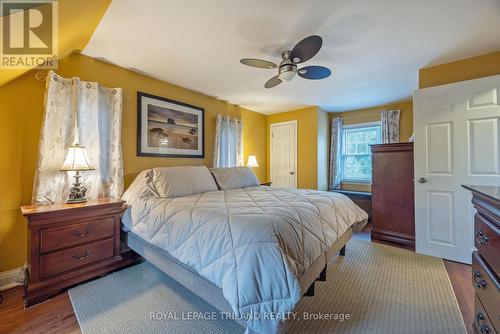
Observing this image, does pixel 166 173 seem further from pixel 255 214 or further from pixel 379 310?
pixel 379 310

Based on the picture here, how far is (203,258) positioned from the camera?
1.37 meters

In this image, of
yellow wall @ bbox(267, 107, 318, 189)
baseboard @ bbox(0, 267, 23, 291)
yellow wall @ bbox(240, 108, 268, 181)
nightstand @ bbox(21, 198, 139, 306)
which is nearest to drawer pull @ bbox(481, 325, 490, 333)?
nightstand @ bbox(21, 198, 139, 306)

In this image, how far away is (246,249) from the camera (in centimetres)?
119

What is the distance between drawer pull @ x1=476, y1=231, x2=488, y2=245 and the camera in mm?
1026

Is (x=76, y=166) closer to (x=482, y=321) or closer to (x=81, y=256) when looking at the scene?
(x=81, y=256)

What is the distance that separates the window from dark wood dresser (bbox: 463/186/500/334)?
3.71 meters

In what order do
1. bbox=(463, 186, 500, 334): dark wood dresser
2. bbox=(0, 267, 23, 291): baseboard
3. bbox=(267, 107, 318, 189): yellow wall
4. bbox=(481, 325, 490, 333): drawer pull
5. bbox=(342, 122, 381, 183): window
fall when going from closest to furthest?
1. bbox=(463, 186, 500, 334): dark wood dresser
2. bbox=(481, 325, 490, 333): drawer pull
3. bbox=(0, 267, 23, 291): baseboard
4. bbox=(267, 107, 318, 189): yellow wall
5. bbox=(342, 122, 381, 183): window

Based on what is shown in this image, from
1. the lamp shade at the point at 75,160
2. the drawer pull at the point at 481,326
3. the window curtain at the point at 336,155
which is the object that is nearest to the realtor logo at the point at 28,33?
the lamp shade at the point at 75,160

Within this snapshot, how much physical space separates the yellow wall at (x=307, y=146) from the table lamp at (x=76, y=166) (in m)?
3.67

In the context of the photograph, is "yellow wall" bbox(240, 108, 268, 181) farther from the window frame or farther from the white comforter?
the white comforter

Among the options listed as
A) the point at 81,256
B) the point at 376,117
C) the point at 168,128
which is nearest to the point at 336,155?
the point at 376,117

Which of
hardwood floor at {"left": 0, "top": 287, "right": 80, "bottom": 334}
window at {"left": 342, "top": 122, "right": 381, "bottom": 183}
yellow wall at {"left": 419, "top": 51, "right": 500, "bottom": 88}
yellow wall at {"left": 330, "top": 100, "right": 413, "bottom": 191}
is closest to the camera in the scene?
hardwood floor at {"left": 0, "top": 287, "right": 80, "bottom": 334}

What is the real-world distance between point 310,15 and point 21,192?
3074 millimetres

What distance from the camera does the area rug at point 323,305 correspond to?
1.43 meters
